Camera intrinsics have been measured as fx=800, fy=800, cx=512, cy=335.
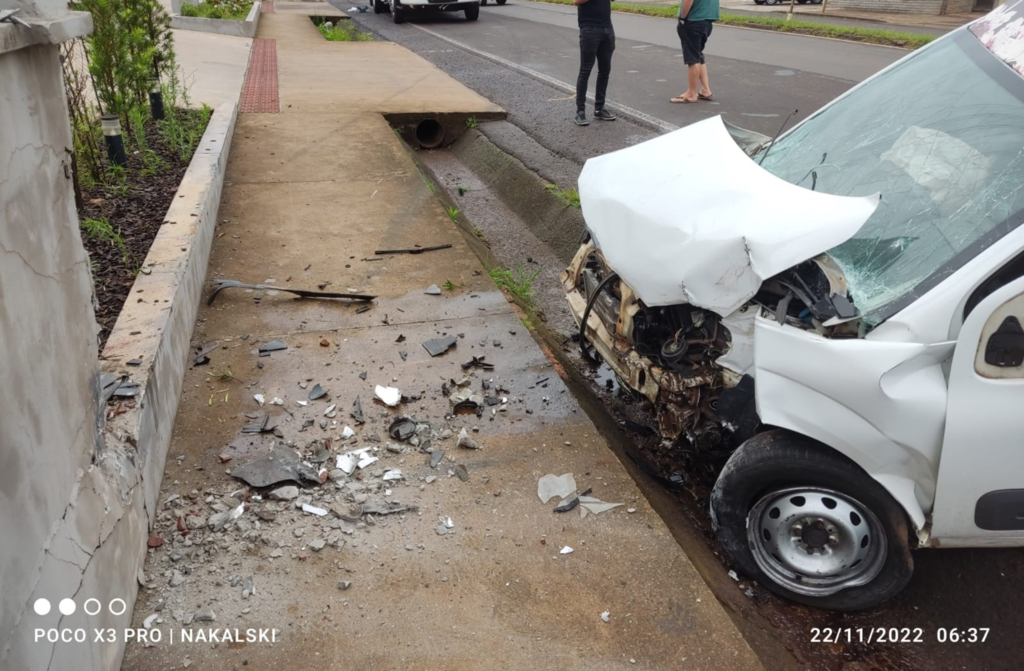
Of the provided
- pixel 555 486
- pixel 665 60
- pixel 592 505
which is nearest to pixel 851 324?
pixel 592 505

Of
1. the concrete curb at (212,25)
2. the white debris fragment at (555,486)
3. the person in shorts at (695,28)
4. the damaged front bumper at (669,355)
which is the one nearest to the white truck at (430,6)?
the concrete curb at (212,25)

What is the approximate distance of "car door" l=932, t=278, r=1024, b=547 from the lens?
2.53m

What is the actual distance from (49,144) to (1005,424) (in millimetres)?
3104

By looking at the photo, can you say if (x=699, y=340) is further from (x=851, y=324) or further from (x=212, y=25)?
(x=212, y=25)

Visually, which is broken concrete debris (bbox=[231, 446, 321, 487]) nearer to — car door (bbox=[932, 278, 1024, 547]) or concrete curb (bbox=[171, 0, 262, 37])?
car door (bbox=[932, 278, 1024, 547])

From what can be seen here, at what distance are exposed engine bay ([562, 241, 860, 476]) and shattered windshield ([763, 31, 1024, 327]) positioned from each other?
0.14 meters

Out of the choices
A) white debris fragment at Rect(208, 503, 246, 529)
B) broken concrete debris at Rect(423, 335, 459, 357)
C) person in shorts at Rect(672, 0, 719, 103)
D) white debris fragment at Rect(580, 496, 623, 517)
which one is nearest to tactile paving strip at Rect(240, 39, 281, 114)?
person in shorts at Rect(672, 0, 719, 103)

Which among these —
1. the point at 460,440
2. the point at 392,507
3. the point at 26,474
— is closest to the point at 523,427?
the point at 460,440

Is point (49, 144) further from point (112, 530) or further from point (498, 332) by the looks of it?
point (498, 332)

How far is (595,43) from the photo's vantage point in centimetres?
879

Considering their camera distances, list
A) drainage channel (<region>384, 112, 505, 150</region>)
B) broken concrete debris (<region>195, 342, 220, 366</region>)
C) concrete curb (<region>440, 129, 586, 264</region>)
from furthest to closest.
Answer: drainage channel (<region>384, 112, 505, 150</region>), concrete curb (<region>440, 129, 586, 264</region>), broken concrete debris (<region>195, 342, 220, 366</region>)

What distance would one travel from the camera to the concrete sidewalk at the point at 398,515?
2.61 m

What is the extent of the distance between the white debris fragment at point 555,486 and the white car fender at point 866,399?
877 mm

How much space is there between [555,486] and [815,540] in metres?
1.02
